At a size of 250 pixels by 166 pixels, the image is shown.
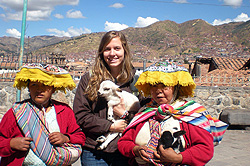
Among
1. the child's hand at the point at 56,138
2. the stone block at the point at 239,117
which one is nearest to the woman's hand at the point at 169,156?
the child's hand at the point at 56,138

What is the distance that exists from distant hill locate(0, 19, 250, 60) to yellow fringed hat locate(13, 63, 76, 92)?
69.6 m

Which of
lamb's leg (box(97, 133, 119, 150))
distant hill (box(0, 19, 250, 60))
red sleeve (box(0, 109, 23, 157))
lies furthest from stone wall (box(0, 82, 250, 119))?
distant hill (box(0, 19, 250, 60))

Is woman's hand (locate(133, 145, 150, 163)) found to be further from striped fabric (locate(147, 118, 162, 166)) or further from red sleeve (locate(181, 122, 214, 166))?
Result: red sleeve (locate(181, 122, 214, 166))

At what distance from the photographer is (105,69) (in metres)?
2.67

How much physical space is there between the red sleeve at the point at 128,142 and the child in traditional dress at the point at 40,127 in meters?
0.44

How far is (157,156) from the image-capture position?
2004 mm

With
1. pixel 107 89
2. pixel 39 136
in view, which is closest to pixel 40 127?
pixel 39 136

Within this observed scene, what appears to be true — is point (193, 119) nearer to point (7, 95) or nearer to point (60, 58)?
point (7, 95)

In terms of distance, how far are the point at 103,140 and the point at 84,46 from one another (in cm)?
9030

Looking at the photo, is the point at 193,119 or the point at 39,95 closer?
the point at 193,119

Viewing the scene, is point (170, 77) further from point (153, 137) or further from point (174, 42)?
point (174, 42)

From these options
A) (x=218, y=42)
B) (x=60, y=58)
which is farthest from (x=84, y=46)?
(x=60, y=58)

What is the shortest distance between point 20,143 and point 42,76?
0.65m

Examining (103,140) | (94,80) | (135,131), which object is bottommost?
(103,140)
